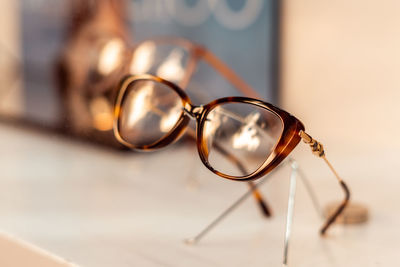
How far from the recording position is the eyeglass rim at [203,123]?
375 millimetres

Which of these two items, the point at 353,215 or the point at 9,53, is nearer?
the point at 353,215

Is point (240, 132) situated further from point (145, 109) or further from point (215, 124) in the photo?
point (145, 109)

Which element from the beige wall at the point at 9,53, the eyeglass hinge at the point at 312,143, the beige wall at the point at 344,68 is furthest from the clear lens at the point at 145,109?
the beige wall at the point at 9,53

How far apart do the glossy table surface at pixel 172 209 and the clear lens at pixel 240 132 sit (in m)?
0.07

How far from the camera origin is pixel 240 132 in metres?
0.46

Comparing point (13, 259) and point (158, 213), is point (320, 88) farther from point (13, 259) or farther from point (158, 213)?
point (13, 259)

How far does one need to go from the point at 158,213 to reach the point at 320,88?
0.45 m

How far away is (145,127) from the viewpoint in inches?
23.3

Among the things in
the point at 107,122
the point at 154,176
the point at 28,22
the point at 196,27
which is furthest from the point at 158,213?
the point at 28,22

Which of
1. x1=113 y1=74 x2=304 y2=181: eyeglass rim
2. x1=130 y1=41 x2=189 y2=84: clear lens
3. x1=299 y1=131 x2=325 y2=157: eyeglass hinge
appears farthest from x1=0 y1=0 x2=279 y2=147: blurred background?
x1=299 y1=131 x2=325 y2=157: eyeglass hinge

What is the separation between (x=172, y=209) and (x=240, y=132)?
0.14 meters

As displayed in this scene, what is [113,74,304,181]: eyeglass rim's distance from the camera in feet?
1.23

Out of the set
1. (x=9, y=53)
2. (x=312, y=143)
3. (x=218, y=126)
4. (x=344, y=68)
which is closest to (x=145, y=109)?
(x=218, y=126)

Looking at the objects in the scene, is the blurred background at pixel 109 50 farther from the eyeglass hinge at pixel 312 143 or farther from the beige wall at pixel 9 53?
the eyeglass hinge at pixel 312 143
